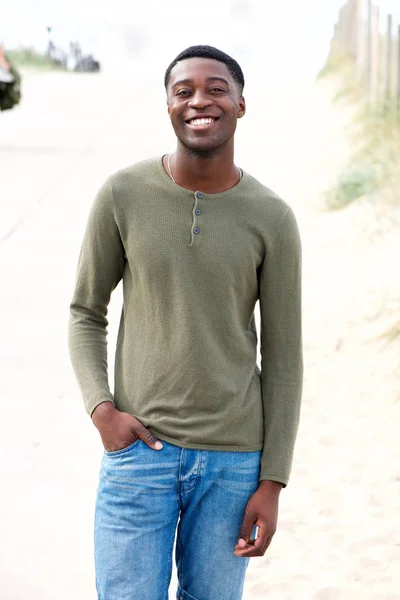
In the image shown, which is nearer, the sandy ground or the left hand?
the left hand

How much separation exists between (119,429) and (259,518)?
0.34 meters

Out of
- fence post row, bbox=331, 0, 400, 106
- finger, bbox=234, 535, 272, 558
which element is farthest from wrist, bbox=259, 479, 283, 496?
fence post row, bbox=331, 0, 400, 106

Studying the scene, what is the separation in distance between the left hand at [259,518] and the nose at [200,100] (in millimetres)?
783

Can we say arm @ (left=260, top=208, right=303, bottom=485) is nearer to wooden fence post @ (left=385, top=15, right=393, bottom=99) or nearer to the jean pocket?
the jean pocket

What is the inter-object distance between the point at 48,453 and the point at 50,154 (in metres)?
10.4

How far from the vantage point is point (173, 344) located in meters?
2.21

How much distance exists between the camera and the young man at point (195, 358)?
2.20m

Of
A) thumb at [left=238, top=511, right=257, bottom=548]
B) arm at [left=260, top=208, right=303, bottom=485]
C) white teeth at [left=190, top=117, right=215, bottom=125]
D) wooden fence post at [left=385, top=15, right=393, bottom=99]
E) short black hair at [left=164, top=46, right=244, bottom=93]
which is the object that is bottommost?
thumb at [left=238, top=511, right=257, bottom=548]

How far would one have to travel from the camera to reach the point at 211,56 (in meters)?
2.26

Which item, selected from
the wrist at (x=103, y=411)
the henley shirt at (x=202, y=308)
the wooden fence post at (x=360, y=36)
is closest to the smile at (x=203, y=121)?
the henley shirt at (x=202, y=308)

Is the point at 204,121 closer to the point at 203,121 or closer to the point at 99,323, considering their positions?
the point at 203,121

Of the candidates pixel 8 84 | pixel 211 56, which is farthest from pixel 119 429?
pixel 8 84

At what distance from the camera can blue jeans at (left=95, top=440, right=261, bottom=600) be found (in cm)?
220

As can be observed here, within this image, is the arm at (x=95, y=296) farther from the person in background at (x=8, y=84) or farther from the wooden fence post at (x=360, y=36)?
the wooden fence post at (x=360, y=36)
